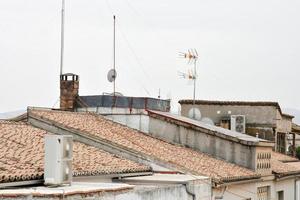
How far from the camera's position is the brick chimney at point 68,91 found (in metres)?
23.5

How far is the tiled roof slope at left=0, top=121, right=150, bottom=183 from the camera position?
41.2ft

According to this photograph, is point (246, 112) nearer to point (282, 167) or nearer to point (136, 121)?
point (282, 167)

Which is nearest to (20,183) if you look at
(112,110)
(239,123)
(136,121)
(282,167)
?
(136,121)

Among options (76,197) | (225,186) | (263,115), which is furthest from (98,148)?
(263,115)

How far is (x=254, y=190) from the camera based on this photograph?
22.0 meters

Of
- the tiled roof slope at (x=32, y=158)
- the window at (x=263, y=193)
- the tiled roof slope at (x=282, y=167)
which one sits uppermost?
the tiled roof slope at (x=32, y=158)

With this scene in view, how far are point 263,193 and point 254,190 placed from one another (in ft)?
4.95

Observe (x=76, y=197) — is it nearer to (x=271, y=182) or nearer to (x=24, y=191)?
(x=24, y=191)

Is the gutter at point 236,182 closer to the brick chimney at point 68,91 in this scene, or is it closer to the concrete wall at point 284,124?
the brick chimney at point 68,91

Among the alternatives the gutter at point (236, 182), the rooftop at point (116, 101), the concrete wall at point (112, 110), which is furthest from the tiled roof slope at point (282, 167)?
the concrete wall at point (112, 110)

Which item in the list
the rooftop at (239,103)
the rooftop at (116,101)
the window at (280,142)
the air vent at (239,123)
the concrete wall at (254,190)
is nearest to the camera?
the concrete wall at (254,190)

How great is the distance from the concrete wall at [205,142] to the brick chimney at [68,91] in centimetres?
302

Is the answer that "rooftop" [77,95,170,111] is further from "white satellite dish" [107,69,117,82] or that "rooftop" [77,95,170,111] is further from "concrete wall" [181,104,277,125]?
"concrete wall" [181,104,277,125]

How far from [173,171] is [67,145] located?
5881 millimetres
